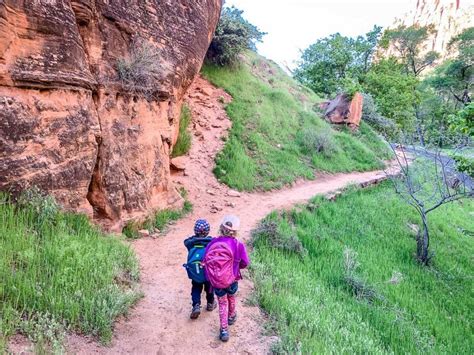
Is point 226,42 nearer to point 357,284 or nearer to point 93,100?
point 93,100

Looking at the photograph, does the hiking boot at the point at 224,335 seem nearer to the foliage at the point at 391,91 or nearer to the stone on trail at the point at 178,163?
the stone on trail at the point at 178,163

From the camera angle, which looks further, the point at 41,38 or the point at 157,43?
the point at 157,43

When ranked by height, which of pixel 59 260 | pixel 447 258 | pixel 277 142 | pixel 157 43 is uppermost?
pixel 157 43

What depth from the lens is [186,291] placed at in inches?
175

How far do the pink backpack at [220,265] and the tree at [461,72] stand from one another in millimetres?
29783

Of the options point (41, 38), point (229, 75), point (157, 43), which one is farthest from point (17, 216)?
point (229, 75)

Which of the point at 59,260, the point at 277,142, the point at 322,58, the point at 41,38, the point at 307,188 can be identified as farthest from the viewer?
the point at 322,58

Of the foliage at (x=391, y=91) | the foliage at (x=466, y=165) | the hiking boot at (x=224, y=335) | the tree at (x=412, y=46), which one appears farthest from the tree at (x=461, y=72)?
the hiking boot at (x=224, y=335)

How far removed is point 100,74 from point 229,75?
32.0 feet

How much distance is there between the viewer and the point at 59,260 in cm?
361

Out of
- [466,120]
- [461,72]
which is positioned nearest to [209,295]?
[466,120]

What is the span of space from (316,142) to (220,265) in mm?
12090

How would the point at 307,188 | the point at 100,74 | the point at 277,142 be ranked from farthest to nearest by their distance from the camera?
the point at 277,142, the point at 307,188, the point at 100,74

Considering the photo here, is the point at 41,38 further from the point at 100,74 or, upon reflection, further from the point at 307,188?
the point at 307,188
